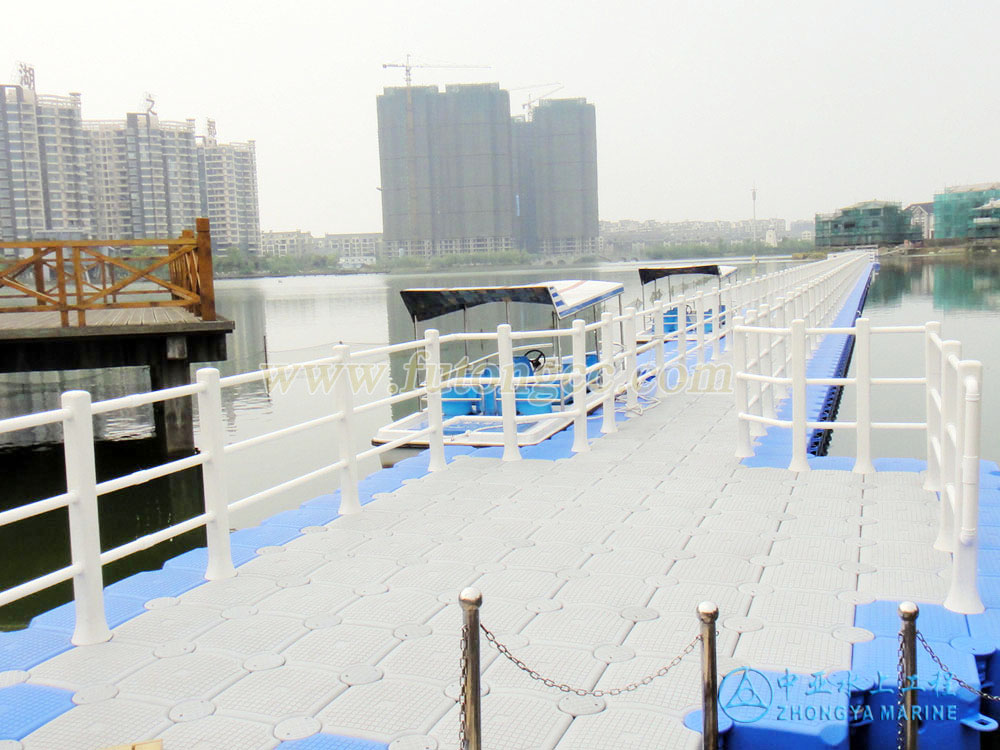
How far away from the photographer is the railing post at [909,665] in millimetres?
2977

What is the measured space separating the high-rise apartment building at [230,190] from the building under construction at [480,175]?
18986mm

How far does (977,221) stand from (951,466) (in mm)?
158181

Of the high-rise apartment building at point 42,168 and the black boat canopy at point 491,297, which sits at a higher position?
the high-rise apartment building at point 42,168

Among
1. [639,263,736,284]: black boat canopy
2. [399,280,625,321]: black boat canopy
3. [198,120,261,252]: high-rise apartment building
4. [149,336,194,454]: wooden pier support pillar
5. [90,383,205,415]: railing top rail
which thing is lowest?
[149,336,194,454]: wooden pier support pillar

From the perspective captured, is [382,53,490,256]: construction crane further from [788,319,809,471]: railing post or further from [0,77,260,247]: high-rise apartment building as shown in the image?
[788,319,809,471]: railing post

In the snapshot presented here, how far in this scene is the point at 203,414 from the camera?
5.30m

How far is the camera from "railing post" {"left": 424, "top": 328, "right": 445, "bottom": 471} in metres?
8.02

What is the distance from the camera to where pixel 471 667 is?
284 cm

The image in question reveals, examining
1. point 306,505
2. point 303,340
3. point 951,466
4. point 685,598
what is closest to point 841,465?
point 951,466

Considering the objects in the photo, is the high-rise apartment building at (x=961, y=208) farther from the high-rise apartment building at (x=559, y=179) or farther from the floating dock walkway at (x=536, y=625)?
the floating dock walkway at (x=536, y=625)

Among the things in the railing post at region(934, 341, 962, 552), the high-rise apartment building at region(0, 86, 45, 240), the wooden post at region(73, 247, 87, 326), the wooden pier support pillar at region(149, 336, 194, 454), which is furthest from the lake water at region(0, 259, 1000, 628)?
the high-rise apartment building at region(0, 86, 45, 240)

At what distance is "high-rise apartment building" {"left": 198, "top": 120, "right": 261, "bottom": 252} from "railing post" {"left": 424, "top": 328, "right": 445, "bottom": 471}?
361 feet

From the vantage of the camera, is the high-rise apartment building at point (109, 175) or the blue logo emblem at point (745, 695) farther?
the high-rise apartment building at point (109, 175)

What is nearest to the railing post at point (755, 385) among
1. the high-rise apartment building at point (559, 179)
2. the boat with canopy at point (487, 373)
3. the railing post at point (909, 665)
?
the boat with canopy at point (487, 373)
